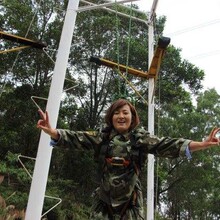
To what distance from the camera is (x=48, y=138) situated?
3.28 m

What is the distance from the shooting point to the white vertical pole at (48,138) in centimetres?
309

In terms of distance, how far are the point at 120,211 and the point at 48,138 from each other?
174 cm

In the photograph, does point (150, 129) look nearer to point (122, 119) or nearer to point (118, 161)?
point (122, 119)

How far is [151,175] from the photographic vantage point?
4.71 metres

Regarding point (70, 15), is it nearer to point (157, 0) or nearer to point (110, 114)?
point (157, 0)

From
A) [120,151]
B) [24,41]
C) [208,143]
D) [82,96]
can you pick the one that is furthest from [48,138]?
[82,96]

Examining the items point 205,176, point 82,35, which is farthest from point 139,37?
point 205,176

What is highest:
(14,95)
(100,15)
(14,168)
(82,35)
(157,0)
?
(100,15)

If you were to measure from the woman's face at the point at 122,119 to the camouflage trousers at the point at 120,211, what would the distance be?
33 cm

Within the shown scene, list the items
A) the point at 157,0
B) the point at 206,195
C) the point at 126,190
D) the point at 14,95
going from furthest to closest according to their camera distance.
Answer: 1. the point at 206,195
2. the point at 14,95
3. the point at 157,0
4. the point at 126,190

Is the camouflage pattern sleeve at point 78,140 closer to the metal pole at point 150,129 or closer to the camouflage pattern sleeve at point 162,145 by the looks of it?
the camouflage pattern sleeve at point 162,145

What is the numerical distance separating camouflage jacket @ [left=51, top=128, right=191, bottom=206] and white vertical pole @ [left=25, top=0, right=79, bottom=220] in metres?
1.52

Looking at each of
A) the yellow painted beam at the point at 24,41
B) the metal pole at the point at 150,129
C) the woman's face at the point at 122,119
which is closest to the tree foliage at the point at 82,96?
the metal pole at the point at 150,129

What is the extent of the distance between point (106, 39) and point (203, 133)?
18.6ft
